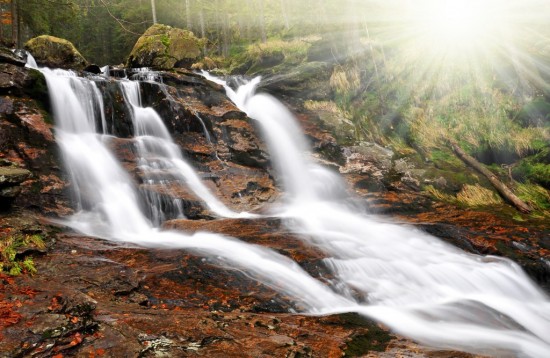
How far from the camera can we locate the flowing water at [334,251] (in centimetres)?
518

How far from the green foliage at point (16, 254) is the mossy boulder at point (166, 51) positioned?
1504cm

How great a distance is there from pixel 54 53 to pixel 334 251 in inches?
651

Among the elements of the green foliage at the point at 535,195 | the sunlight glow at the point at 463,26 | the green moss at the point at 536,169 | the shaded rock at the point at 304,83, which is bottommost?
the green foliage at the point at 535,195

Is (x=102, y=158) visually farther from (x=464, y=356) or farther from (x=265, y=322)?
(x=464, y=356)

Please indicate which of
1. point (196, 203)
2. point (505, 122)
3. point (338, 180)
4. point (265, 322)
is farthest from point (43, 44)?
point (505, 122)

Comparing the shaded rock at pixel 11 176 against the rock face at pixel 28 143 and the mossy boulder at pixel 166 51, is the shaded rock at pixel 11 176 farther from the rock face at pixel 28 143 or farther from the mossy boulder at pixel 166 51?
the mossy boulder at pixel 166 51

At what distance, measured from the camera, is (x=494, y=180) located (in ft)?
35.2

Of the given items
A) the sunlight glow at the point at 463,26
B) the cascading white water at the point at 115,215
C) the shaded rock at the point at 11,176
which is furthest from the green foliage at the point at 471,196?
the shaded rock at the point at 11,176

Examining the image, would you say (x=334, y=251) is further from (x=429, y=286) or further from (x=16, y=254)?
(x=16, y=254)

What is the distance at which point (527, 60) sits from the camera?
1339cm

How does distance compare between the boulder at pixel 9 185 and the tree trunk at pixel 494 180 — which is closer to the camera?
the boulder at pixel 9 185

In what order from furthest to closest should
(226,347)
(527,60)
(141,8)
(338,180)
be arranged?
(141,8) < (527,60) < (338,180) < (226,347)

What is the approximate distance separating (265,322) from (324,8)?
81.1ft

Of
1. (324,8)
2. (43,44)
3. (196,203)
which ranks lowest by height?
(196,203)
